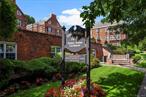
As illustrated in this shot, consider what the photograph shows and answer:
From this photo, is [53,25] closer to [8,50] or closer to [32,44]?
[32,44]

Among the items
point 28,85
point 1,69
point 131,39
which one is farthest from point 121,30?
point 1,69

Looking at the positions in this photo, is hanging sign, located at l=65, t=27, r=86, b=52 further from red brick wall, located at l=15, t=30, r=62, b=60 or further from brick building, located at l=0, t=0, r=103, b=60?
red brick wall, located at l=15, t=30, r=62, b=60

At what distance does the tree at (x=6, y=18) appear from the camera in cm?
1233

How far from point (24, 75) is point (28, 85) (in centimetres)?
69

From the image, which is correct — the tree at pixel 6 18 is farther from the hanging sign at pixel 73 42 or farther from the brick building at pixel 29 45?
the brick building at pixel 29 45

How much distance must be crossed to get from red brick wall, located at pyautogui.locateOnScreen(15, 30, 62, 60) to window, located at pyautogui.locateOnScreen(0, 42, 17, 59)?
14.7 inches

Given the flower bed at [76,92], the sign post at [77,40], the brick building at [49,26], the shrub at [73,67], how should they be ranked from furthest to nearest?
the brick building at [49,26] < the shrub at [73,67] < the sign post at [77,40] < the flower bed at [76,92]

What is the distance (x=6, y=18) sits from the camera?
491 inches

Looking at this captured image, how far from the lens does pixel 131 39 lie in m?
17.1

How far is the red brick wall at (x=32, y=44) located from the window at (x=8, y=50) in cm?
37

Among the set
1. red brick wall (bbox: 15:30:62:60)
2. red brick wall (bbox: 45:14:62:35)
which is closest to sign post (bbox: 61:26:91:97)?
red brick wall (bbox: 15:30:62:60)

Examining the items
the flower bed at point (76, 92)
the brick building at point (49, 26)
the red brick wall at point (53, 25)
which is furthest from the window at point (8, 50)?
the red brick wall at point (53, 25)

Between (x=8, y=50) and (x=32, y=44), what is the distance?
2.75 m

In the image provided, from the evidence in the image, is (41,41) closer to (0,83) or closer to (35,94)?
(0,83)
